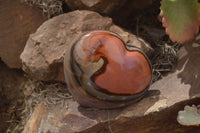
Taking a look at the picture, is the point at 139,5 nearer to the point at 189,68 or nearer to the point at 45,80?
the point at 189,68

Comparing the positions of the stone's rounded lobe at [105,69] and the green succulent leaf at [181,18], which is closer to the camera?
the stone's rounded lobe at [105,69]

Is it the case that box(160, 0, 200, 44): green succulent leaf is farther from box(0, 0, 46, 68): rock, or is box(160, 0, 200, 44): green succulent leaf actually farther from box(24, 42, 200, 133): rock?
box(0, 0, 46, 68): rock

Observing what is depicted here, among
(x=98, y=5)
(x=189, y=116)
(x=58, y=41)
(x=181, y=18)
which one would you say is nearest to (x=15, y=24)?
(x=58, y=41)

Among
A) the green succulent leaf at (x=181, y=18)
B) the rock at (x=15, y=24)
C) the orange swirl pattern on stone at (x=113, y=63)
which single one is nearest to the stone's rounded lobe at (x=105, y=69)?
the orange swirl pattern on stone at (x=113, y=63)

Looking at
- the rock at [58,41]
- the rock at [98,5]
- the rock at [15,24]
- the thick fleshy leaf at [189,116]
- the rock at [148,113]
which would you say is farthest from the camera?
the rock at [15,24]

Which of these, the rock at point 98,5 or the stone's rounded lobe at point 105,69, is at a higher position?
the rock at point 98,5

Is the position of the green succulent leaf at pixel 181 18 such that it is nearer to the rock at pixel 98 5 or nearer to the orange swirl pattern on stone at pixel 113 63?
the orange swirl pattern on stone at pixel 113 63
